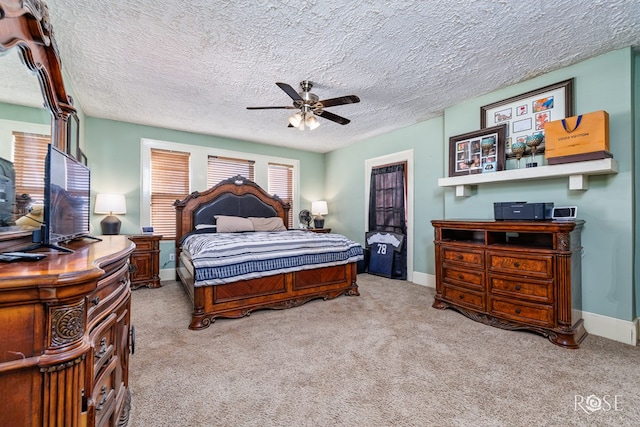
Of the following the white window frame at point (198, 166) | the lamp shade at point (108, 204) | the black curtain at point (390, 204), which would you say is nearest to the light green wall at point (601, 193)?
the black curtain at point (390, 204)

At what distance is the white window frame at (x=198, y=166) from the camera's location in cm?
438

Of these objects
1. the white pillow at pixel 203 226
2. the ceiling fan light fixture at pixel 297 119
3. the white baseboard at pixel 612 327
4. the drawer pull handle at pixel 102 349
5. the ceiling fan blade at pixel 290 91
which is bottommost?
the white baseboard at pixel 612 327

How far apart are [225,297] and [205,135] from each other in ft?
10.6

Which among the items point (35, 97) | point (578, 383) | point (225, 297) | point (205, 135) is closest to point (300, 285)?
point (225, 297)

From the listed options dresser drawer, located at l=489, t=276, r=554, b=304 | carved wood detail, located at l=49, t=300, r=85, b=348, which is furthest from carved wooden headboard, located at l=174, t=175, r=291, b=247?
carved wood detail, located at l=49, t=300, r=85, b=348

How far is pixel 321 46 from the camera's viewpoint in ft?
7.69

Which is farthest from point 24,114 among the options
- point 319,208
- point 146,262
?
point 319,208

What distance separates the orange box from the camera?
A: 2291 millimetres

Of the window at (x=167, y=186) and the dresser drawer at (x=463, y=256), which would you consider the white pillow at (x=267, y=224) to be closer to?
the window at (x=167, y=186)

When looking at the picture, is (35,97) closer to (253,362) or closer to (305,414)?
(253,362)

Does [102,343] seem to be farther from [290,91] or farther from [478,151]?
[478,151]

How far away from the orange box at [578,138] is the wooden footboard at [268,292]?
2399 millimetres

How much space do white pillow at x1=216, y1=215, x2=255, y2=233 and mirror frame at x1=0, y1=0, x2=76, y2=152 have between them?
111 inches

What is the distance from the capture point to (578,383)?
1.78m
